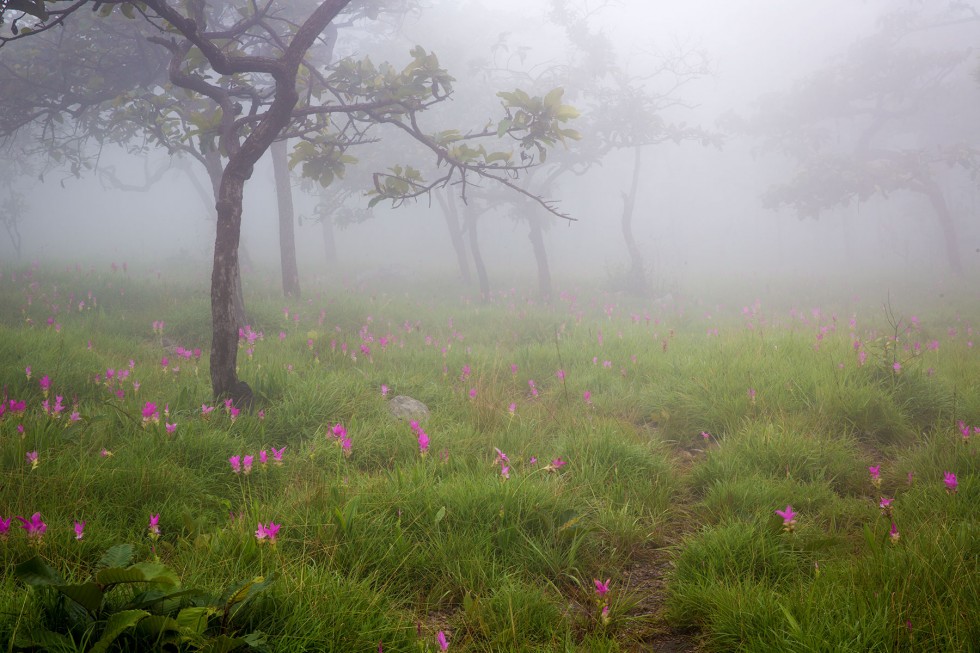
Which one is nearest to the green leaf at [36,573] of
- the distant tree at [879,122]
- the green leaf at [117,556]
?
the green leaf at [117,556]

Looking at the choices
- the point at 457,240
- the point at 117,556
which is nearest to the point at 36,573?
the point at 117,556

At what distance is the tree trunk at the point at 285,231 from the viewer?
40.2ft

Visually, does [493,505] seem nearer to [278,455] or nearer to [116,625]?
[278,455]

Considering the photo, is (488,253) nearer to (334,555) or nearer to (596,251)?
(596,251)

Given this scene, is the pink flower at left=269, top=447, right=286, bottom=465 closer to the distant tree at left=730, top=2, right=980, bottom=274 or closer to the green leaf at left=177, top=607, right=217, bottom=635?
the green leaf at left=177, top=607, right=217, bottom=635

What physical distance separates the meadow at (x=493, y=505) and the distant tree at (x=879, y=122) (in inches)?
705

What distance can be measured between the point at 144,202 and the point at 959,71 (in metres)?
101

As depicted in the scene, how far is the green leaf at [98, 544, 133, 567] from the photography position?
69.9 inches

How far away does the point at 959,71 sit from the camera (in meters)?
30.5

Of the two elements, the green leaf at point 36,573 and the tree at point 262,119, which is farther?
the tree at point 262,119

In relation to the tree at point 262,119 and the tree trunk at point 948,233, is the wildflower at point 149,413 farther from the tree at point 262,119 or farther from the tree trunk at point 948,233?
the tree trunk at point 948,233

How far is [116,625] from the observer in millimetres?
1475

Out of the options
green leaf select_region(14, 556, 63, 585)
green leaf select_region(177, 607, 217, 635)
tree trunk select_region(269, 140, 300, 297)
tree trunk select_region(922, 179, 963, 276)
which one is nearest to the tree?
green leaf select_region(14, 556, 63, 585)

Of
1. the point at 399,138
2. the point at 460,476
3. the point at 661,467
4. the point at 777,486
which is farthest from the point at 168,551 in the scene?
the point at 399,138
